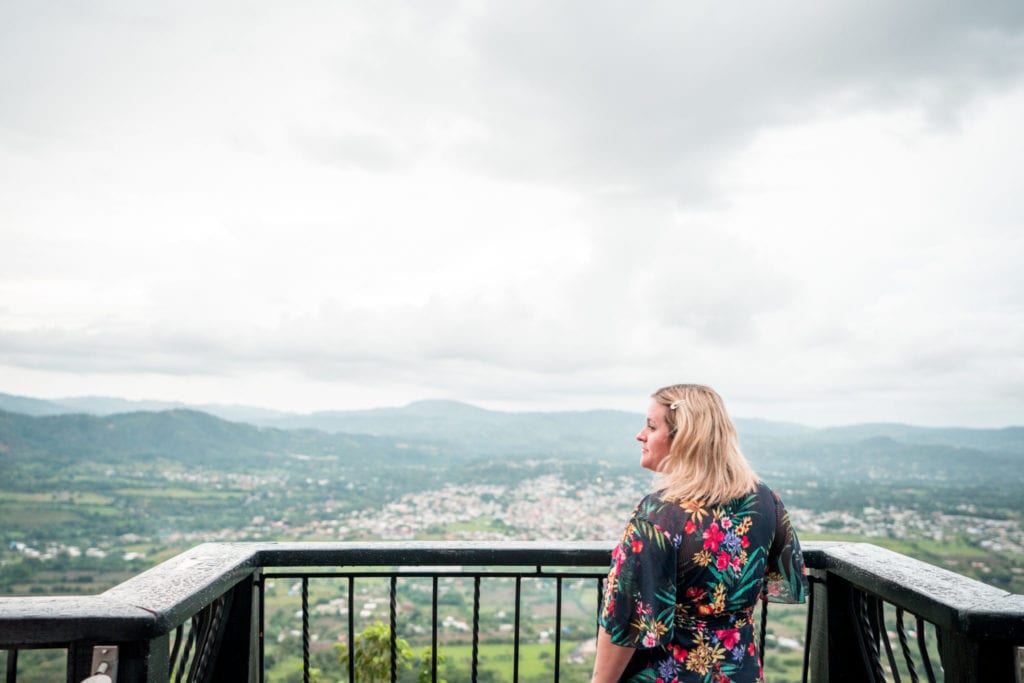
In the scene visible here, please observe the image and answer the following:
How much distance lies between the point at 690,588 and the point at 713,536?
0.61 ft

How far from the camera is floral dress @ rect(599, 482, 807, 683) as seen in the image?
1986 millimetres

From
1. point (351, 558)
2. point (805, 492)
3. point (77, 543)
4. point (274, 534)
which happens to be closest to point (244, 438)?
point (77, 543)

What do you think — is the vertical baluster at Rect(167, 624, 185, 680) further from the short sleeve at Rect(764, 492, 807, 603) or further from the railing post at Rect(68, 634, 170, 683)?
the short sleeve at Rect(764, 492, 807, 603)

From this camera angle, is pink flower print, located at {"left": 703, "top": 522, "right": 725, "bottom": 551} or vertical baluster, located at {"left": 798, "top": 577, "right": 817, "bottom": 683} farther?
vertical baluster, located at {"left": 798, "top": 577, "right": 817, "bottom": 683}

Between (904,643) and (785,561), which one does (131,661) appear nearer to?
(785,561)

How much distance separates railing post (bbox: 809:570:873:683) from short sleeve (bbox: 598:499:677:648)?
65.6 inches

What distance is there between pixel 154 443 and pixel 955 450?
185ft

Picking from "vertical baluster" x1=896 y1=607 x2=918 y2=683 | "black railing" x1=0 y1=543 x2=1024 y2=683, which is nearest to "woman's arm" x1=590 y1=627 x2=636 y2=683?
"black railing" x1=0 y1=543 x2=1024 y2=683

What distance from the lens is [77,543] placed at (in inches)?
1080

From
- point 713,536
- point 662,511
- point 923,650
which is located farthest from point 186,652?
point 923,650

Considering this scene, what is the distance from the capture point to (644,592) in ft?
6.49

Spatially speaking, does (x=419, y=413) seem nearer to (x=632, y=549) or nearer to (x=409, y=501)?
(x=409, y=501)

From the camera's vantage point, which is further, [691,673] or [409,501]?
[409,501]

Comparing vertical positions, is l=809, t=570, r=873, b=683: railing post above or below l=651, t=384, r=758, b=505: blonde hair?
below
